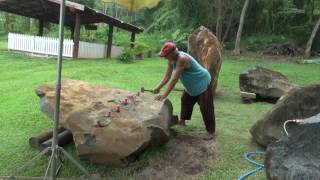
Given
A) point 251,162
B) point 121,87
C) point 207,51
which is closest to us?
point 251,162

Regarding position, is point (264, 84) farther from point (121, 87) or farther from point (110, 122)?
point (110, 122)

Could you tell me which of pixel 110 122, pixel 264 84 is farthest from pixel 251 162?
pixel 264 84

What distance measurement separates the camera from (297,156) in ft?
12.1

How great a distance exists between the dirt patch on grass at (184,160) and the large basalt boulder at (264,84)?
433 cm

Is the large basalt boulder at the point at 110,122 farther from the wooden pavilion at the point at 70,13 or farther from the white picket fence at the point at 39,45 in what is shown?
the white picket fence at the point at 39,45

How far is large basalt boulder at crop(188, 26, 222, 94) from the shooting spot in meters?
10.5

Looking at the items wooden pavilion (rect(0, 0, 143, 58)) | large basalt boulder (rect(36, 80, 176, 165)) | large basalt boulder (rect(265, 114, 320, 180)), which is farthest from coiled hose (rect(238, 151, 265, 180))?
wooden pavilion (rect(0, 0, 143, 58))

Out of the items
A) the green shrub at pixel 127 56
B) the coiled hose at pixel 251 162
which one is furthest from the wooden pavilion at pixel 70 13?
the coiled hose at pixel 251 162

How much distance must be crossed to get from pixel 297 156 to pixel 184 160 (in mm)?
2398

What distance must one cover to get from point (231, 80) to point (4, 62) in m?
8.36

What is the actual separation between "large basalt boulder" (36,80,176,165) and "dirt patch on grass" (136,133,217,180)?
0.84 ft

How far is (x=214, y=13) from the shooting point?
972 inches

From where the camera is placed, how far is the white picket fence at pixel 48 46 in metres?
18.5

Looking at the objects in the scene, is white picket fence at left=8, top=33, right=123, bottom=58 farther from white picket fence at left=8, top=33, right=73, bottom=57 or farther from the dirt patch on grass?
the dirt patch on grass
